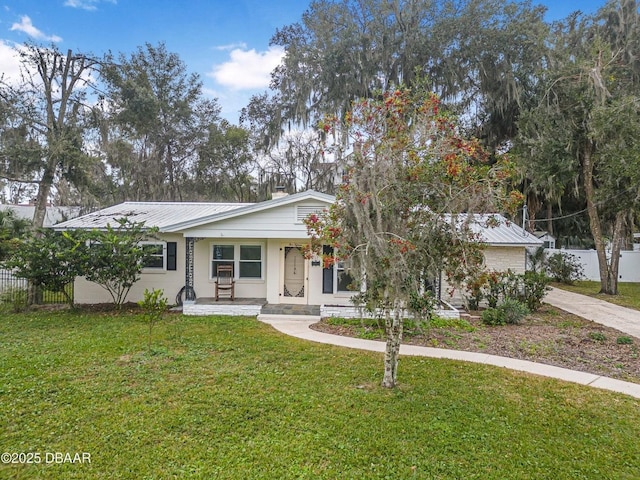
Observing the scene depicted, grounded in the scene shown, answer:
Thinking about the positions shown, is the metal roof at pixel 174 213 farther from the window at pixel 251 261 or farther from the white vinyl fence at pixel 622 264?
the white vinyl fence at pixel 622 264

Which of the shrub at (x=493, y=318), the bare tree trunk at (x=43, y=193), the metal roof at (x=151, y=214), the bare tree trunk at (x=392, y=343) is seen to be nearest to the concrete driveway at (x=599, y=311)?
the shrub at (x=493, y=318)

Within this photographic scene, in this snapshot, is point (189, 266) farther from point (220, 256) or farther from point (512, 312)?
point (512, 312)

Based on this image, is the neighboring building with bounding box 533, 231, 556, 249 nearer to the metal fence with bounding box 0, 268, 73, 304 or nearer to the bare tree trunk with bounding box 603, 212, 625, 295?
the bare tree trunk with bounding box 603, 212, 625, 295

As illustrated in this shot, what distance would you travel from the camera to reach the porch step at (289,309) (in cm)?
966

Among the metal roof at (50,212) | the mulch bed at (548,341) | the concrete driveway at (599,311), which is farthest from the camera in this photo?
the metal roof at (50,212)

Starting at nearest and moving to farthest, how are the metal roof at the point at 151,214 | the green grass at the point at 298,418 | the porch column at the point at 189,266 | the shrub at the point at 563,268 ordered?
the green grass at the point at 298,418 < the porch column at the point at 189,266 < the metal roof at the point at 151,214 < the shrub at the point at 563,268

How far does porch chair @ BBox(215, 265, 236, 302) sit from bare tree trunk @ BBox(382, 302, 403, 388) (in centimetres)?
684

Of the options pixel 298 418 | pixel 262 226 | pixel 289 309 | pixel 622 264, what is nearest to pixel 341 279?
pixel 289 309

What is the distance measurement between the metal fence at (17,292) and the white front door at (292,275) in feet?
23.4

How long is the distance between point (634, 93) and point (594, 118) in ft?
11.2

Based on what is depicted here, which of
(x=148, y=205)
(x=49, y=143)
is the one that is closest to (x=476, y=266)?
(x=148, y=205)

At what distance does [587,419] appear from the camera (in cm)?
423

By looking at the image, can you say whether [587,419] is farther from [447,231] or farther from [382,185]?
[382,185]

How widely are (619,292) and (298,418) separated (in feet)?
55.6
